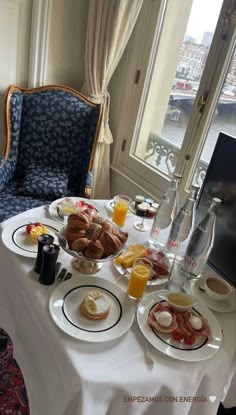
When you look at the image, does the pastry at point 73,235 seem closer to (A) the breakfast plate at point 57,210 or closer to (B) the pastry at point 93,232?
(B) the pastry at point 93,232

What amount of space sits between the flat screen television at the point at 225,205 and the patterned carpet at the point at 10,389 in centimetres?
98

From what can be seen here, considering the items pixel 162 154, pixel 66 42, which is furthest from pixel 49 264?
pixel 66 42

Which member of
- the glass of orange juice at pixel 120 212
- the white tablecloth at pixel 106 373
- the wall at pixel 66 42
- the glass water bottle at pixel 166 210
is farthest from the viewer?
the wall at pixel 66 42

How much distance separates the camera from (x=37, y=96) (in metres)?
2.11

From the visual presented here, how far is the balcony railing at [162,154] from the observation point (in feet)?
7.14

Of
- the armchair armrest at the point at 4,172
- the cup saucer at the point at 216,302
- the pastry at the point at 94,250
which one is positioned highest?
the pastry at the point at 94,250

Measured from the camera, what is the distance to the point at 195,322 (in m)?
0.95

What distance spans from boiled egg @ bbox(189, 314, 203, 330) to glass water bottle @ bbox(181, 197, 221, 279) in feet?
0.62

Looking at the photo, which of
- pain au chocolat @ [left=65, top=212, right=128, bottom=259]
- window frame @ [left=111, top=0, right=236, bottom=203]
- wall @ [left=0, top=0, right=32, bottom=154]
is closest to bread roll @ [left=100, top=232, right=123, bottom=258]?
pain au chocolat @ [left=65, top=212, right=128, bottom=259]

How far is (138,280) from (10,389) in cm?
88

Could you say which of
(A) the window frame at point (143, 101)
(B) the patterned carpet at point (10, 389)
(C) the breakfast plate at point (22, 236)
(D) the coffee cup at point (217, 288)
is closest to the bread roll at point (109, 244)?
(C) the breakfast plate at point (22, 236)

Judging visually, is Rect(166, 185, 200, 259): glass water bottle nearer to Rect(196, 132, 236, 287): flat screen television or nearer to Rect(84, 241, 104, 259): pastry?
Rect(196, 132, 236, 287): flat screen television

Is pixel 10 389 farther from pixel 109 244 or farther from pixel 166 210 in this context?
pixel 166 210

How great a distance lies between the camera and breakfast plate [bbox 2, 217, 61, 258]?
1.12 meters
